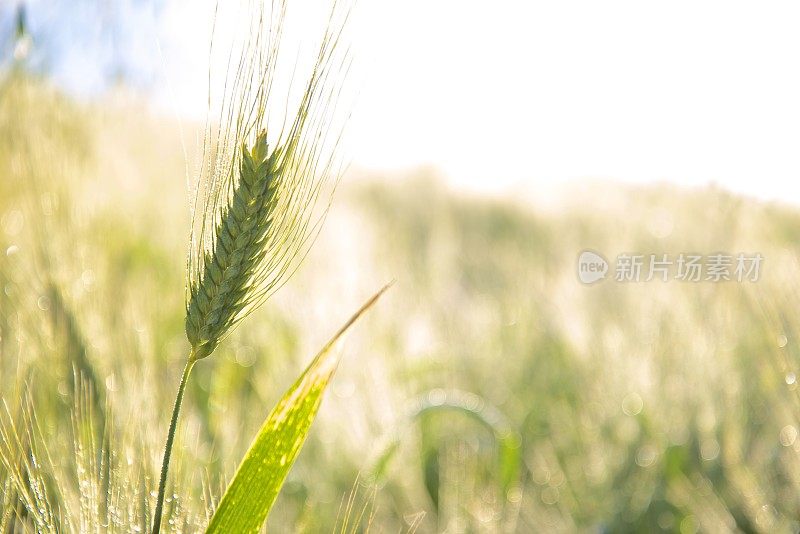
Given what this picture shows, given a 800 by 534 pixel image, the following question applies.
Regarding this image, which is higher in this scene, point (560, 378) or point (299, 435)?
point (299, 435)

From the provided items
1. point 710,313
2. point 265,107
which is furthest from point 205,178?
point 710,313

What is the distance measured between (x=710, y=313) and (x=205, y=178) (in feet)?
4.27

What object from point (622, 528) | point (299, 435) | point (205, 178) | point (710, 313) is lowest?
point (622, 528)

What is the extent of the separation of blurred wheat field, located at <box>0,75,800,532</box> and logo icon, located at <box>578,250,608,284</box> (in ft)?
0.15

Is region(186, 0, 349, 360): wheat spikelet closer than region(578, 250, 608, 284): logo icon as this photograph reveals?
Yes

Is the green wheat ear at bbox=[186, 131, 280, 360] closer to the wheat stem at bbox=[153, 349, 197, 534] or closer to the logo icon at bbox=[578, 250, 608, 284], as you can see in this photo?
the wheat stem at bbox=[153, 349, 197, 534]

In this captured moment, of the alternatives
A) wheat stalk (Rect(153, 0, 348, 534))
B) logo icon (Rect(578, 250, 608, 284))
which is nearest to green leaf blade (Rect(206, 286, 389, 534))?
wheat stalk (Rect(153, 0, 348, 534))

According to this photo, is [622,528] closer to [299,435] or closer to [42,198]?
[299,435]

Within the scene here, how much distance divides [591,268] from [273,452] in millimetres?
1780

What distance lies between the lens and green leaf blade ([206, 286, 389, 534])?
1.39ft

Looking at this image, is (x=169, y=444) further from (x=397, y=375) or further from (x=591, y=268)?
(x=591, y=268)

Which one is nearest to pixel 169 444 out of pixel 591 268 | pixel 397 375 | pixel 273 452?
pixel 273 452

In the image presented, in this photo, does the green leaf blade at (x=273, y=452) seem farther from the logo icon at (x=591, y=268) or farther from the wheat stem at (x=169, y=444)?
the logo icon at (x=591, y=268)

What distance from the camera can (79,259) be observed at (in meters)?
0.91
